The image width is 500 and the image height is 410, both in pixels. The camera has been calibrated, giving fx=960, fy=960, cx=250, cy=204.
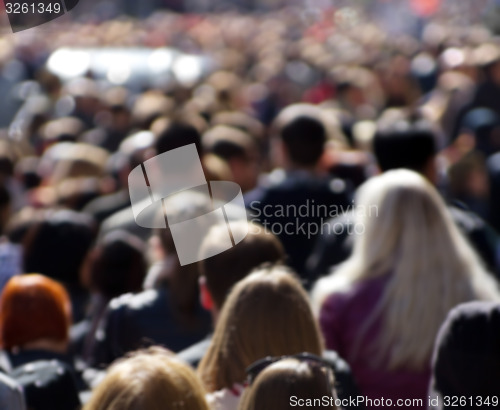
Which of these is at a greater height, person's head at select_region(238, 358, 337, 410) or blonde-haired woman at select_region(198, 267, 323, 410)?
person's head at select_region(238, 358, 337, 410)

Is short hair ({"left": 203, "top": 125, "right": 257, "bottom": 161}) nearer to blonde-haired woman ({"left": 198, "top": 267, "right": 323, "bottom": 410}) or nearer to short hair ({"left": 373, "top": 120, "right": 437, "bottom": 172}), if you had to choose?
short hair ({"left": 373, "top": 120, "right": 437, "bottom": 172})

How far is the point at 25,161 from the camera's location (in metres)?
7.45

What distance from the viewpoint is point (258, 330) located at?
8.18ft

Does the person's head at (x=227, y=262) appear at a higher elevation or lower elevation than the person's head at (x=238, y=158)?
A: higher

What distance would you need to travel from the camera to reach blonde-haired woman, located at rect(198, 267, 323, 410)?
8.16 ft

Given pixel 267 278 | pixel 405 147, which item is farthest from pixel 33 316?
pixel 405 147

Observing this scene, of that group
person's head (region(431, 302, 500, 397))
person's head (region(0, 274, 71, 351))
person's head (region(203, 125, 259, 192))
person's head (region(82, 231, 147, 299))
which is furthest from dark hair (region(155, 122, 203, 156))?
person's head (region(431, 302, 500, 397))

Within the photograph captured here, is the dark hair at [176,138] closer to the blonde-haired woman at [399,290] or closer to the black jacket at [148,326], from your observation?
the black jacket at [148,326]

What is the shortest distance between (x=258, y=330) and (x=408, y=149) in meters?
1.89

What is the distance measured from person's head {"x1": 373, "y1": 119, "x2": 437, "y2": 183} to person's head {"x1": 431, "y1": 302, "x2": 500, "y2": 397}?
1.87m

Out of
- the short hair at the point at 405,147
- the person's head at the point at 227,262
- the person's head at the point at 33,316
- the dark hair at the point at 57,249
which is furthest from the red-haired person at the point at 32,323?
the short hair at the point at 405,147

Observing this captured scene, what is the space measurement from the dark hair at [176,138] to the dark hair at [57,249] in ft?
1.87

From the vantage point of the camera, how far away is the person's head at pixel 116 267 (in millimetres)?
3756

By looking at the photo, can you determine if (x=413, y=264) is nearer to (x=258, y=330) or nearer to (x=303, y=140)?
(x=258, y=330)
